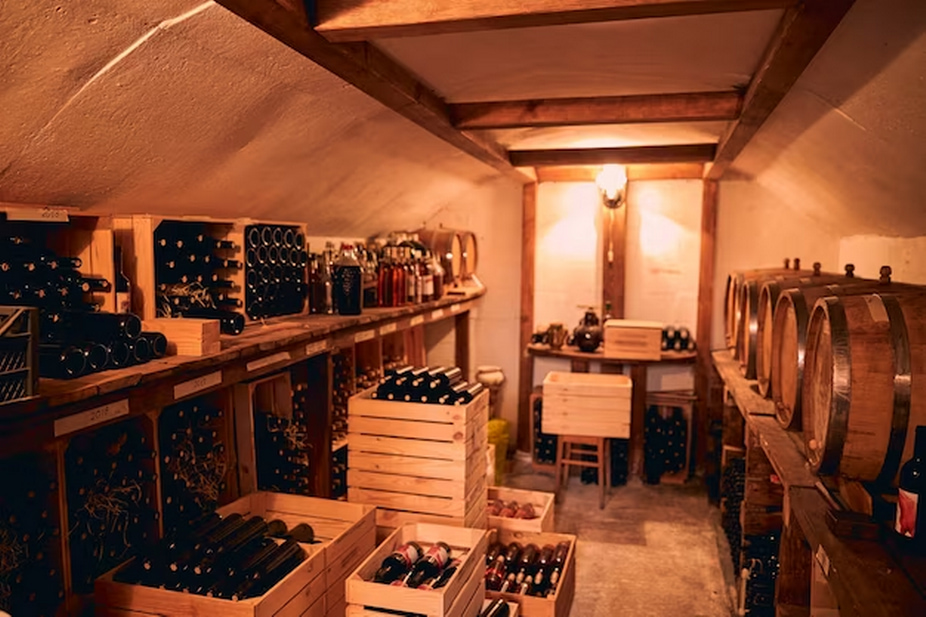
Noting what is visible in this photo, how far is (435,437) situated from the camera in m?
Answer: 3.30

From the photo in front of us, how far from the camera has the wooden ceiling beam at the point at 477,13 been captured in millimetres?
1746

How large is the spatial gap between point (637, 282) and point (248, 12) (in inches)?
195

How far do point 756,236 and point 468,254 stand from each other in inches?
99.5

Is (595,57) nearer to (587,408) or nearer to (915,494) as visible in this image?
(915,494)

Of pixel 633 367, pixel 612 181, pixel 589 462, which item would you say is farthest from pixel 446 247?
pixel 589 462

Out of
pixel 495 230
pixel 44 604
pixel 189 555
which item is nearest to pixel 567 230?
pixel 495 230

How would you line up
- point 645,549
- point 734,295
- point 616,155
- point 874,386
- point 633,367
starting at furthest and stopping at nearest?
1. point 633,367
2. point 616,155
3. point 734,295
4. point 645,549
5. point 874,386

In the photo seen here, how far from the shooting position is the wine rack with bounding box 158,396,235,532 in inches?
118

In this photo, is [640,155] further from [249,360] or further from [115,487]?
[115,487]

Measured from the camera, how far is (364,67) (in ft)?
7.90

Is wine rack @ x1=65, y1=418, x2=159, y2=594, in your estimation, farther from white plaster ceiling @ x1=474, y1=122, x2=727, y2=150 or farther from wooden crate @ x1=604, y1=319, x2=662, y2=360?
wooden crate @ x1=604, y1=319, x2=662, y2=360

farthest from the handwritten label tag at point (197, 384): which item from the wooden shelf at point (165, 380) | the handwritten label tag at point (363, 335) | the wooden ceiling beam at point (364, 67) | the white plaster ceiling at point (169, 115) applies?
the handwritten label tag at point (363, 335)

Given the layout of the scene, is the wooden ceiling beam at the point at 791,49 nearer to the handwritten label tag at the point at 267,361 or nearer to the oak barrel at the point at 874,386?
the oak barrel at the point at 874,386

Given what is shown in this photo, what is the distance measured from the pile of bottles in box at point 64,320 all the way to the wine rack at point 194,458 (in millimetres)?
857
